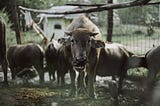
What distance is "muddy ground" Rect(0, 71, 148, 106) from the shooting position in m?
6.41

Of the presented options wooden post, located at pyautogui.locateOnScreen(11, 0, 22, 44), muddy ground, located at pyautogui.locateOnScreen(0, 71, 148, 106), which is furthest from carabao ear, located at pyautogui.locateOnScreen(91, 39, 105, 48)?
wooden post, located at pyautogui.locateOnScreen(11, 0, 22, 44)

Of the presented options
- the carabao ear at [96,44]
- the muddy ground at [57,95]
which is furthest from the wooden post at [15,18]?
the carabao ear at [96,44]

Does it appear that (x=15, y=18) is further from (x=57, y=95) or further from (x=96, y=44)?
(x=96, y=44)

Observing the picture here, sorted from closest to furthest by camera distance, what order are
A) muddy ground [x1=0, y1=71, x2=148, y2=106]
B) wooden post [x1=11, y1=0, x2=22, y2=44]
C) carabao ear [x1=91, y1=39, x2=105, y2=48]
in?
A: muddy ground [x1=0, y1=71, x2=148, y2=106]
carabao ear [x1=91, y1=39, x2=105, y2=48]
wooden post [x1=11, y1=0, x2=22, y2=44]

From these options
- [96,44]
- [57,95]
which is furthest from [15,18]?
[96,44]

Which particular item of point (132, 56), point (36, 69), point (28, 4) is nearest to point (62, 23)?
point (28, 4)

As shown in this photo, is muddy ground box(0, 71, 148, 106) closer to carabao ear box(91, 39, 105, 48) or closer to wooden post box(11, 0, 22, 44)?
carabao ear box(91, 39, 105, 48)

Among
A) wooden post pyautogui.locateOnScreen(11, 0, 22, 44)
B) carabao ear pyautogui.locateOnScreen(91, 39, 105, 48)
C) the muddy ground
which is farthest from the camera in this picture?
wooden post pyautogui.locateOnScreen(11, 0, 22, 44)

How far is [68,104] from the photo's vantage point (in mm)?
6500

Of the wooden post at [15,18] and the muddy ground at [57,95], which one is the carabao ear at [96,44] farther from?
the wooden post at [15,18]

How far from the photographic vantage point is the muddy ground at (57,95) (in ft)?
21.0

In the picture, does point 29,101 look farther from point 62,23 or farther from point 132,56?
point 62,23

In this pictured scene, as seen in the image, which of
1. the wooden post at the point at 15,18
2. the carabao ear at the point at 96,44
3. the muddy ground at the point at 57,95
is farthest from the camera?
the wooden post at the point at 15,18

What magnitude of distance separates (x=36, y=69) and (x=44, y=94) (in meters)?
1.93
